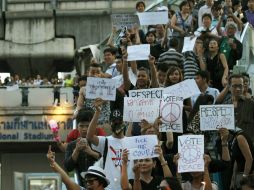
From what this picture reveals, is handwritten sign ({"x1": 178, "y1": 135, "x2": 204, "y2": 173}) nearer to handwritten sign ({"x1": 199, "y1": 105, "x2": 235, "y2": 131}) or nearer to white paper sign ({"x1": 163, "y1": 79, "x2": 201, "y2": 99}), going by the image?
handwritten sign ({"x1": 199, "y1": 105, "x2": 235, "y2": 131})

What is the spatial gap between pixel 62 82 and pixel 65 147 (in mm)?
20077

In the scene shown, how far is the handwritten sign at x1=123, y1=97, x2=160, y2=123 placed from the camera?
11367mm

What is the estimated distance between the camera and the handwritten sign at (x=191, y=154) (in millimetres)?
9797

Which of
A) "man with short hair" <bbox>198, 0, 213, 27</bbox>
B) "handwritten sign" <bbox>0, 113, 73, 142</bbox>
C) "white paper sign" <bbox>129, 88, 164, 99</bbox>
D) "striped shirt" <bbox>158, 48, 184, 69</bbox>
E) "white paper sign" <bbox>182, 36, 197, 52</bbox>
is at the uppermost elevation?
"man with short hair" <bbox>198, 0, 213, 27</bbox>

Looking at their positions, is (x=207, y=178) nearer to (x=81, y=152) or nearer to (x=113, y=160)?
(x=113, y=160)

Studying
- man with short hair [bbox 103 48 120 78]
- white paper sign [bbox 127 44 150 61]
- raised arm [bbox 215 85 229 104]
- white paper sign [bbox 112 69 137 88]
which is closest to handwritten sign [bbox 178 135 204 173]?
raised arm [bbox 215 85 229 104]

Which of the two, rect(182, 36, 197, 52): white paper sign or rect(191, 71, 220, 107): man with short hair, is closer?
rect(191, 71, 220, 107): man with short hair

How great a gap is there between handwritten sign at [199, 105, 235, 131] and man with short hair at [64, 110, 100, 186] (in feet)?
4.36

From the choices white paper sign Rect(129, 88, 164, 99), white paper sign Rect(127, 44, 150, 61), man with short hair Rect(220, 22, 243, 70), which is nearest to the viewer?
white paper sign Rect(129, 88, 164, 99)

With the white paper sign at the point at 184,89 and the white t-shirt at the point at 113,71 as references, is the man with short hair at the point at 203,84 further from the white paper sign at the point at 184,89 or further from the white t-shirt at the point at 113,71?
the white t-shirt at the point at 113,71

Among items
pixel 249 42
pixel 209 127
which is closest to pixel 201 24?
pixel 249 42

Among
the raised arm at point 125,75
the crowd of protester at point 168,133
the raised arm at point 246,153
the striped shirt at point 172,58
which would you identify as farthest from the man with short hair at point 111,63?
the raised arm at point 246,153

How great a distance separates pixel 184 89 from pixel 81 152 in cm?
189

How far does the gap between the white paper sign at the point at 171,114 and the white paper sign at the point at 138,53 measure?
1.97 m
